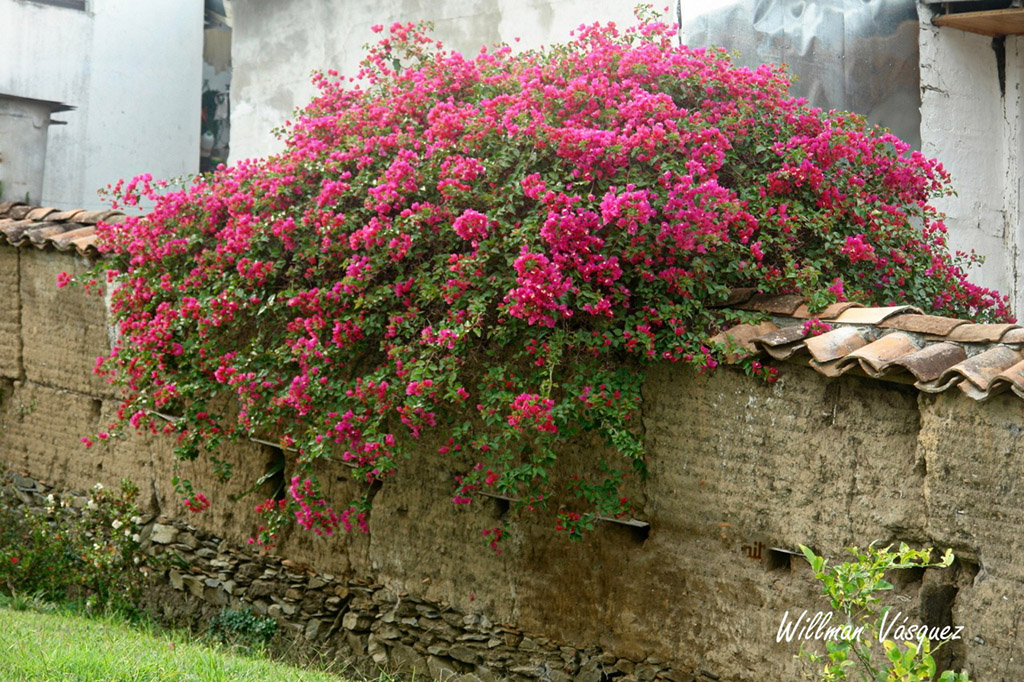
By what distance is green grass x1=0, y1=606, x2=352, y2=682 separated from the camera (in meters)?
4.72

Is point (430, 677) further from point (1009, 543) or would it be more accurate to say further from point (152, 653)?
point (1009, 543)

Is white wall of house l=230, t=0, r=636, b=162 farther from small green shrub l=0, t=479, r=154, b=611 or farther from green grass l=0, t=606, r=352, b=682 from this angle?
green grass l=0, t=606, r=352, b=682

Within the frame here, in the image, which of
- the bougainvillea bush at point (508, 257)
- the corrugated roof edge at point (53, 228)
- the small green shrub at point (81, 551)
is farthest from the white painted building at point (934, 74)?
the small green shrub at point (81, 551)

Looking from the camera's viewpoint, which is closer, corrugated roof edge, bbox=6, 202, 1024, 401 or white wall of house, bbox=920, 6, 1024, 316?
corrugated roof edge, bbox=6, 202, 1024, 401

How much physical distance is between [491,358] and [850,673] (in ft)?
7.24

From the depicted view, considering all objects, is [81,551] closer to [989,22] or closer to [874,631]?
[874,631]

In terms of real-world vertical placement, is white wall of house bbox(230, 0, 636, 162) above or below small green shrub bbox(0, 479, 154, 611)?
above

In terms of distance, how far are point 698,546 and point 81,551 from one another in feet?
14.3

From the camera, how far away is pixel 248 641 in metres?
6.65

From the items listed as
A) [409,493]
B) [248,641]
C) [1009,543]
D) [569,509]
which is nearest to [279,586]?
[248,641]

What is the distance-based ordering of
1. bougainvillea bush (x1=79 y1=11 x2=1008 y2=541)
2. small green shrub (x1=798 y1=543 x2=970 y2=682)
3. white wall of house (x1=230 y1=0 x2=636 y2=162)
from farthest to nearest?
white wall of house (x1=230 y1=0 x2=636 y2=162)
bougainvillea bush (x1=79 y1=11 x2=1008 y2=541)
small green shrub (x1=798 y1=543 x2=970 y2=682)

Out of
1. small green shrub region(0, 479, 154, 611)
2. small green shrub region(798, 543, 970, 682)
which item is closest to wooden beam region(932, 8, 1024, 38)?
small green shrub region(798, 543, 970, 682)

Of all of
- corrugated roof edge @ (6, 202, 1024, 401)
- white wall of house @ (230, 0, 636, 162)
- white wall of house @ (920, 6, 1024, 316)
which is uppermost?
white wall of house @ (230, 0, 636, 162)

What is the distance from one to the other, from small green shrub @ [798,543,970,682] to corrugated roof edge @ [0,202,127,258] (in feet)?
16.9
